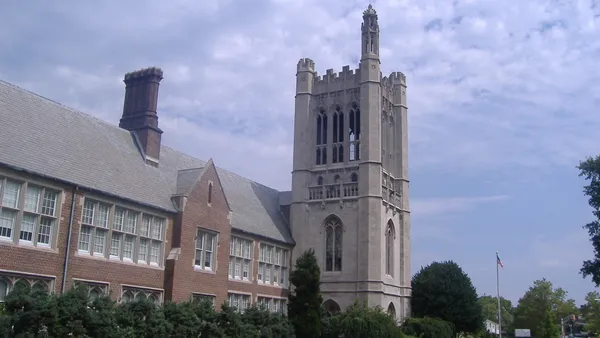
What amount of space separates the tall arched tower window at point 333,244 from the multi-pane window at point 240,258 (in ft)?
25.9

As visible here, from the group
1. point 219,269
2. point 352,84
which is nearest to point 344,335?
point 219,269

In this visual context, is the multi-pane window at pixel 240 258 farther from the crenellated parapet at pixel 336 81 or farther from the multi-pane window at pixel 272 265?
the crenellated parapet at pixel 336 81

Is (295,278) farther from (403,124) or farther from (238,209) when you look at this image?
(403,124)

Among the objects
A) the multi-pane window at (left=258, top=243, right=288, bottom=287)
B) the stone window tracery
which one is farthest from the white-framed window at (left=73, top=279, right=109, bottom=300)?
the stone window tracery

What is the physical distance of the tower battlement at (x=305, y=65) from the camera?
49.6 m

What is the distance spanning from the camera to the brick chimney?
3484cm

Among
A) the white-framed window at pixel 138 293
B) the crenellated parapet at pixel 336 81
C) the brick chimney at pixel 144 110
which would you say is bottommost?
the white-framed window at pixel 138 293

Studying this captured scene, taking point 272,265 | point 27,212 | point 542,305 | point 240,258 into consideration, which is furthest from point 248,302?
point 542,305

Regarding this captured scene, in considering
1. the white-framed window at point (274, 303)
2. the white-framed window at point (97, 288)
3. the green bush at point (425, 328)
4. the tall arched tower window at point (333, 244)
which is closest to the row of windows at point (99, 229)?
the white-framed window at point (97, 288)

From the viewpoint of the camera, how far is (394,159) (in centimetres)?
5056

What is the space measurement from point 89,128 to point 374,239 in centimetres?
2141

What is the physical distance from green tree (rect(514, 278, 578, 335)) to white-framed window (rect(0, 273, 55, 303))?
271 ft

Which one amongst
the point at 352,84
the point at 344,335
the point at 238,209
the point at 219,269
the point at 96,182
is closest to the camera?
the point at 96,182

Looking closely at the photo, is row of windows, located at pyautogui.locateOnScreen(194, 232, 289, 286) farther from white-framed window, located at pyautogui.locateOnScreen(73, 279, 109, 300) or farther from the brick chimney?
white-framed window, located at pyautogui.locateOnScreen(73, 279, 109, 300)
